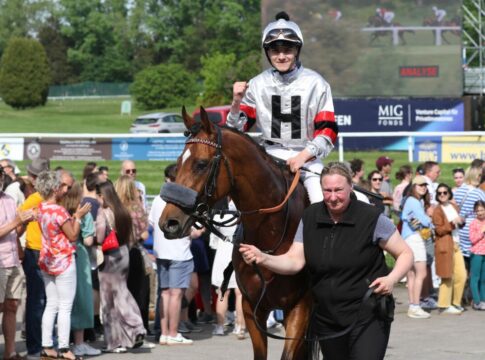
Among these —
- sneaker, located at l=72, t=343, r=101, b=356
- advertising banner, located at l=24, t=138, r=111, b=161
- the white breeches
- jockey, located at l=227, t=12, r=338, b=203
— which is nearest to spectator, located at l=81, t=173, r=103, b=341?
sneaker, located at l=72, t=343, r=101, b=356

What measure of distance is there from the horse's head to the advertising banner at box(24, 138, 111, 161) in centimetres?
1233

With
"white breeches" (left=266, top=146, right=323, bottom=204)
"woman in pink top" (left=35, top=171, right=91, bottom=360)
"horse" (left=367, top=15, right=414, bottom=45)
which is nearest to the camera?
"white breeches" (left=266, top=146, right=323, bottom=204)

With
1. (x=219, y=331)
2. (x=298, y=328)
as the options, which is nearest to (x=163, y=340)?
(x=219, y=331)

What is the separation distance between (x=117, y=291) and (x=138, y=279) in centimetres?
73

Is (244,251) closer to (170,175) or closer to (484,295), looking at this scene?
(170,175)

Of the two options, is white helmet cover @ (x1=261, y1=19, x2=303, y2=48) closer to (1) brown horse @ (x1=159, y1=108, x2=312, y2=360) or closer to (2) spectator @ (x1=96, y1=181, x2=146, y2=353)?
(1) brown horse @ (x1=159, y1=108, x2=312, y2=360)

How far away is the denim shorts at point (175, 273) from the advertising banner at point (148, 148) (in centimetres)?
720

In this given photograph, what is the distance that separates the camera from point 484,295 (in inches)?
579

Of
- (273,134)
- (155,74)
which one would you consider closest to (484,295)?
(273,134)

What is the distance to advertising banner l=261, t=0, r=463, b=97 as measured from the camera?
1291 inches

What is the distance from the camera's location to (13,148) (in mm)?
18938

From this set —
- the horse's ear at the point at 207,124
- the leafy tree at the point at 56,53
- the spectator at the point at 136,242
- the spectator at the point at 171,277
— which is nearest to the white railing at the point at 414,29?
the spectator at the point at 136,242

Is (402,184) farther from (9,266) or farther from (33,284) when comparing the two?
(9,266)

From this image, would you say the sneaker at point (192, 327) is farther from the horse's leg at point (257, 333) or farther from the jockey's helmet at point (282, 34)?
the jockey's helmet at point (282, 34)
